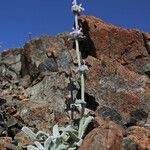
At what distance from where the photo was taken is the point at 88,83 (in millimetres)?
A: 24688

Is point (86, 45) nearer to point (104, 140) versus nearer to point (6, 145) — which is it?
point (6, 145)

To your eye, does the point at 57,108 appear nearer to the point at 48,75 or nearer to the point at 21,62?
the point at 48,75

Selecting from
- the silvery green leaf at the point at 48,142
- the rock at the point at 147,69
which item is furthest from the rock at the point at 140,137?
the rock at the point at 147,69

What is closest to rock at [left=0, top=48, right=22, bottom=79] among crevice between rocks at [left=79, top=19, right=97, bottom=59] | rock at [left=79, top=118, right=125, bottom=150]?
crevice between rocks at [left=79, top=19, right=97, bottom=59]

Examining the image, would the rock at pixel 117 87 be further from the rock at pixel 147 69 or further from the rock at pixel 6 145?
the rock at pixel 6 145

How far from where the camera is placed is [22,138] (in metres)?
21.4

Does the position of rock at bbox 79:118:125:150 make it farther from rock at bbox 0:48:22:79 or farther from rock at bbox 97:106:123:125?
rock at bbox 0:48:22:79

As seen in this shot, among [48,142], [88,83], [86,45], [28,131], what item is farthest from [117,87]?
[48,142]

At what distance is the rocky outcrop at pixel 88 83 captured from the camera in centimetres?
2328

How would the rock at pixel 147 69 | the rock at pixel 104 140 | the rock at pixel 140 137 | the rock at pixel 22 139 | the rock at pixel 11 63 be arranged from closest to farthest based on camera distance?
1. the rock at pixel 104 140
2. the rock at pixel 140 137
3. the rock at pixel 22 139
4. the rock at pixel 147 69
5. the rock at pixel 11 63

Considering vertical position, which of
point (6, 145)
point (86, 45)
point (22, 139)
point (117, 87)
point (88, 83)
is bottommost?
point (6, 145)

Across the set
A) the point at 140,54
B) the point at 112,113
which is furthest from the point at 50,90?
the point at 140,54

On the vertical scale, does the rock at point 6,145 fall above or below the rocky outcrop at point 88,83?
below

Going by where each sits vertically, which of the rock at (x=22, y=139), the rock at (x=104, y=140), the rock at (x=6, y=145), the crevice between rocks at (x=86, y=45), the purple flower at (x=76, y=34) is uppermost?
the crevice between rocks at (x=86, y=45)
